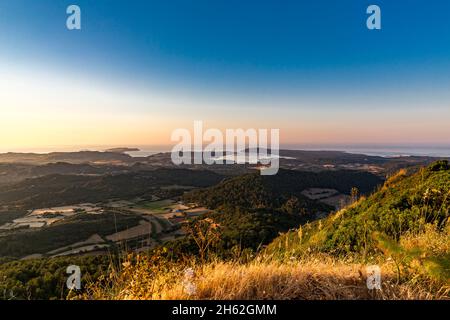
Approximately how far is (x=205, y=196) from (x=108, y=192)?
3367 cm

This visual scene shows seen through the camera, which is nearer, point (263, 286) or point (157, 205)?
point (263, 286)

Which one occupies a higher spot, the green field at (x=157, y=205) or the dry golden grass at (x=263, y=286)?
the dry golden grass at (x=263, y=286)

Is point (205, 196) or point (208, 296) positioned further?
point (205, 196)

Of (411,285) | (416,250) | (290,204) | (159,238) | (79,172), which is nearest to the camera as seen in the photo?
(411,285)

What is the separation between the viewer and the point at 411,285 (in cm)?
251

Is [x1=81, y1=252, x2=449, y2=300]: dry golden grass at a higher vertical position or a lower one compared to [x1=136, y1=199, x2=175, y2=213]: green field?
higher

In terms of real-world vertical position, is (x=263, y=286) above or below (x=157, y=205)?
above

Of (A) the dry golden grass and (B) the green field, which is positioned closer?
(A) the dry golden grass

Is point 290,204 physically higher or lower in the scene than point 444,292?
lower

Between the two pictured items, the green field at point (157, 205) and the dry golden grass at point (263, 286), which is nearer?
the dry golden grass at point (263, 286)

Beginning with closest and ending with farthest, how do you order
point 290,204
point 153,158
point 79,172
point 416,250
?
point 416,250 → point 290,204 → point 79,172 → point 153,158

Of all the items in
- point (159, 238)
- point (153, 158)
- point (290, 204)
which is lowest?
point (159, 238)

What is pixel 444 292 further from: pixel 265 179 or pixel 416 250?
pixel 265 179
